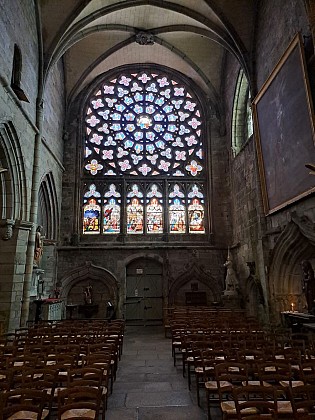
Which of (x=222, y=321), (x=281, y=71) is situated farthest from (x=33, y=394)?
(x=281, y=71)

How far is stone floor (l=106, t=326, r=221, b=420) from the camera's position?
4.16 meters

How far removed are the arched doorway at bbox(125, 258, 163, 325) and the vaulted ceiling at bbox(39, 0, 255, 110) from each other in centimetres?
846

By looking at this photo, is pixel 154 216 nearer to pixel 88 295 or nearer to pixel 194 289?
pixel 194 289

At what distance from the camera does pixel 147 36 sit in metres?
14.7

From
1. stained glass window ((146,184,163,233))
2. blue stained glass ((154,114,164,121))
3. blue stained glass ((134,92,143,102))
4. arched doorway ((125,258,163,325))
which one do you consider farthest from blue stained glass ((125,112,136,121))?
arched doorway ((125,258,163,325))

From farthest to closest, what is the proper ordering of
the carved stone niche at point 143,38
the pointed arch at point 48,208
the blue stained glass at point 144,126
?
the blue stained glass at point 144,126, the carved stone niche at point 143,38, the pointed arch at point 48,208

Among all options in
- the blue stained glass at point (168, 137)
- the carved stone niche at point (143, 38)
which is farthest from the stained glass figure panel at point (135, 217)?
the carved stone niche at point (143, 38)

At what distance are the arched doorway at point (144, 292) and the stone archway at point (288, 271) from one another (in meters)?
6.00

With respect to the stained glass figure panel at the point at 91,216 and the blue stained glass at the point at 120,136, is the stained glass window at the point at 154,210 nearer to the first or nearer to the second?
the stained glass figure panel at the point at 91,216

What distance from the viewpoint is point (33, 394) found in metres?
3.03

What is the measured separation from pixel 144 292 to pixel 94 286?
216cm

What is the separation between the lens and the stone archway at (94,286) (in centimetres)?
1396

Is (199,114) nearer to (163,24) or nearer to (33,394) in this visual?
(163,24)

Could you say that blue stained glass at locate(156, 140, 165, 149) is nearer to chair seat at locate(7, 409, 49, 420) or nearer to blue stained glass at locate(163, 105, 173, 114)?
blue stained glass at locate(163, 105, 173, 114)
